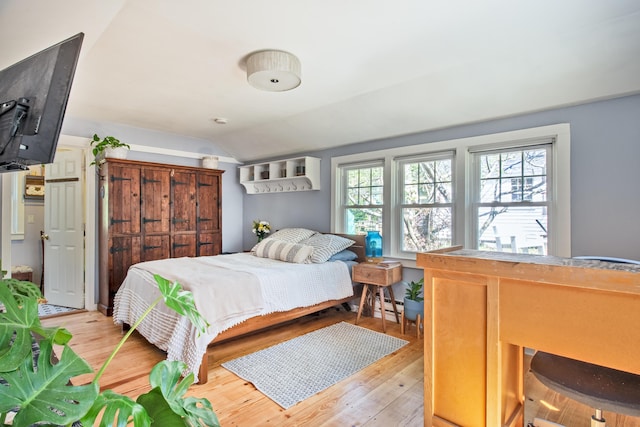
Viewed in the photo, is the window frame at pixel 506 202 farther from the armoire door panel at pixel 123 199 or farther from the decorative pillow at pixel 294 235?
the armoire door panel at pixel 123 199

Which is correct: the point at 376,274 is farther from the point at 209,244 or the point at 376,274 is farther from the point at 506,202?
the point at 209,244

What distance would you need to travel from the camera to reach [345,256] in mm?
3896

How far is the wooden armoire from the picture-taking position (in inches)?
156

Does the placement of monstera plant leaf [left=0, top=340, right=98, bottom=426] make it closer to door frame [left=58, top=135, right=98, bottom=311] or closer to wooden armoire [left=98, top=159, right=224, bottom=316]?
wooden armoire [left=98, top=159, right=224, bottom=316]

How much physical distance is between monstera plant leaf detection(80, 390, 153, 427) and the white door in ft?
14.3

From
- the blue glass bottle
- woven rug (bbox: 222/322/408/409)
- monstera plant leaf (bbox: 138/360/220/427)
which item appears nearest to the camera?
monstera plant leaf (bbox: 138/360/220/427)

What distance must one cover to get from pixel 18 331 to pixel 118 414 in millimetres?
276

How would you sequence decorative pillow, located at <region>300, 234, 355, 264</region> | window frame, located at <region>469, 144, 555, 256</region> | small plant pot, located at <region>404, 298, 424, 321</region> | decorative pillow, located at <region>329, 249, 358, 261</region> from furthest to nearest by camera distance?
decorative pillow, located at <region>329, 249, 358, 261</region> → decorative pillow, located at <region>300, 234, 355, 264</region> → small plant pot, located at <region>404, 298, 424, 321</region> → window frame, located at <region>469, 144, 555, 256</region>

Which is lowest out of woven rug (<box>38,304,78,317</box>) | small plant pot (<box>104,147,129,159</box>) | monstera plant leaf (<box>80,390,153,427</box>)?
woven rug (<box>38,304,78,317</box>)

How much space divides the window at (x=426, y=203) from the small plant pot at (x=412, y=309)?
65cm

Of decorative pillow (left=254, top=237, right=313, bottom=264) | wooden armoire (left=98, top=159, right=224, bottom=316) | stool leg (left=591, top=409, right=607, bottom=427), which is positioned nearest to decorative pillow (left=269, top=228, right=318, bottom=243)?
decorative pillow (left=254, top=237, right=313, bottom=264)

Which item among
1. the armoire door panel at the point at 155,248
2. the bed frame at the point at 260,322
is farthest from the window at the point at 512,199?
the armoire door panel at the point at 155,248

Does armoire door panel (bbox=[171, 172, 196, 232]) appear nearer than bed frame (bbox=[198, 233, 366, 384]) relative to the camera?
No

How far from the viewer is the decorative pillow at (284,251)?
366cm
